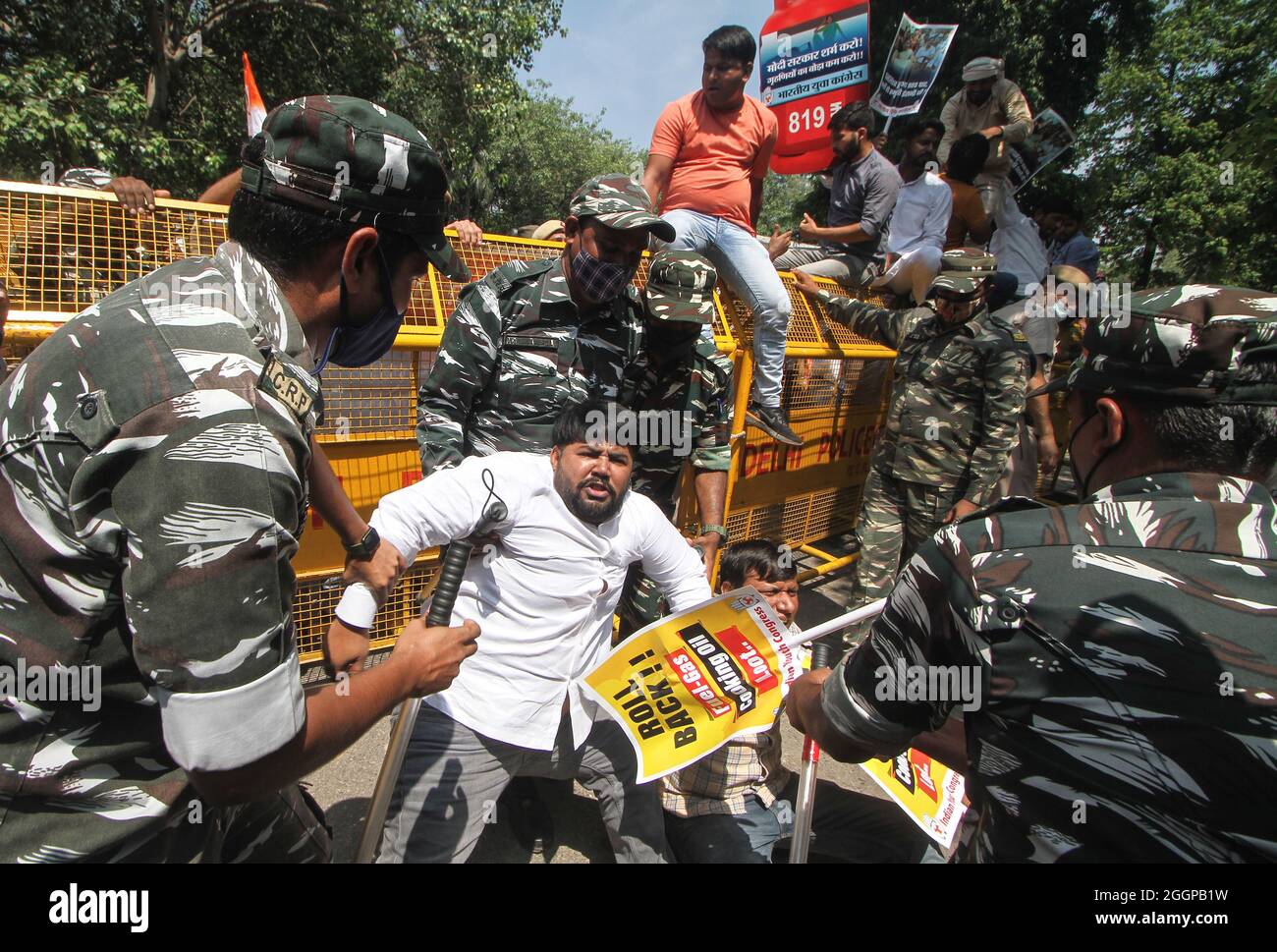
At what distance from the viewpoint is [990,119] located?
21.4ft

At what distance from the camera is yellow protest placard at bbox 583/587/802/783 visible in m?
2.14

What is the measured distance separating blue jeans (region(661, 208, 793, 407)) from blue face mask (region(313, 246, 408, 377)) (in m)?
2.73

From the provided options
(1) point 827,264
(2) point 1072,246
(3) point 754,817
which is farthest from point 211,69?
(3) point 754,817

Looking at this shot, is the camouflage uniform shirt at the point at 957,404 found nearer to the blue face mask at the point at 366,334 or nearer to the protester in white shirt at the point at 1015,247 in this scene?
the protester in white shirt at the point at 1015,247

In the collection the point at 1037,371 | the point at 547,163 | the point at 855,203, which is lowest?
the point at 1037,371

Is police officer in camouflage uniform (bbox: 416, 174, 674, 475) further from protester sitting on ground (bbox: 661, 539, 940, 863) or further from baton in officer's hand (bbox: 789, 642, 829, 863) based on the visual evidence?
baton in officer's hand (bbox: 789, 642, 829, 863)

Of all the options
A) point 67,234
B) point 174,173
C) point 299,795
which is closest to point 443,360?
point 67,234

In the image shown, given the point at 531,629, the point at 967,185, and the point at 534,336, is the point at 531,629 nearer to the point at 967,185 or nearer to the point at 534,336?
the point at 534,336

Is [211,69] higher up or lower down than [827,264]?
higher up

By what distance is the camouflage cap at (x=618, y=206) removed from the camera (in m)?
2.66

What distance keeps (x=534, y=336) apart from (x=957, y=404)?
251 centimetres

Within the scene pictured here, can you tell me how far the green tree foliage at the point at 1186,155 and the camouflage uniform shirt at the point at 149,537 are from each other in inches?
728

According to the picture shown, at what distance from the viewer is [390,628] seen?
11.6ft
